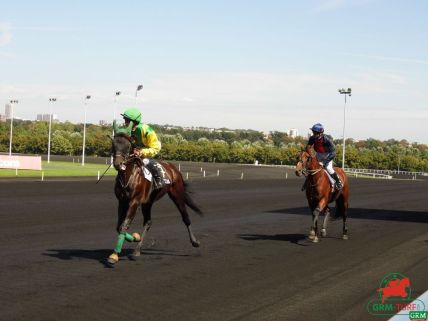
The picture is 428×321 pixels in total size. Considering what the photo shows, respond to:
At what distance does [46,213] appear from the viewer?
16547 millimetres

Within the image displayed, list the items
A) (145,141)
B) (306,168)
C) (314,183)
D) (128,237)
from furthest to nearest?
(314,183) → (306,168) → (145,141) → (128,237)

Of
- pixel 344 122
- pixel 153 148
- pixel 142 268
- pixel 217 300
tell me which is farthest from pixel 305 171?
pixel 344 122

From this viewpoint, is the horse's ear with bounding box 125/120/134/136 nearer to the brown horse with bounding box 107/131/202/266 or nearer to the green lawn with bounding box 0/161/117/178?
the brown horse with bounding box 107/131/202/266

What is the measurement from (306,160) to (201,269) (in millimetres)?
3931

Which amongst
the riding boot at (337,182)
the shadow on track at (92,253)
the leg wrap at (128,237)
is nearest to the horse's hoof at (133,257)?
the shadow on track at (92,253)

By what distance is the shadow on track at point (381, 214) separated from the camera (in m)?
18.7

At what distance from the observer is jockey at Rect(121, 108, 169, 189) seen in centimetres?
886

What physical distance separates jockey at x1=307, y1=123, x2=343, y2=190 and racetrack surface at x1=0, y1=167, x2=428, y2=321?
1605mm

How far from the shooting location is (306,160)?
38.1 feet

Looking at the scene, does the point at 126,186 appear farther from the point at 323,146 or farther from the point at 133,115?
the point at 323,146

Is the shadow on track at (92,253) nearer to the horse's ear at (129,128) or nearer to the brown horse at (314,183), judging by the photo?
the horse's ear at (129,128)

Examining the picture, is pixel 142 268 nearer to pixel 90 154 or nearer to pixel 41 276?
pixel 41 276

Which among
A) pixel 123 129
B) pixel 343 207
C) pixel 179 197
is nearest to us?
pixel 123 129

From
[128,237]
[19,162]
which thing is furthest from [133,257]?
[19,162]
